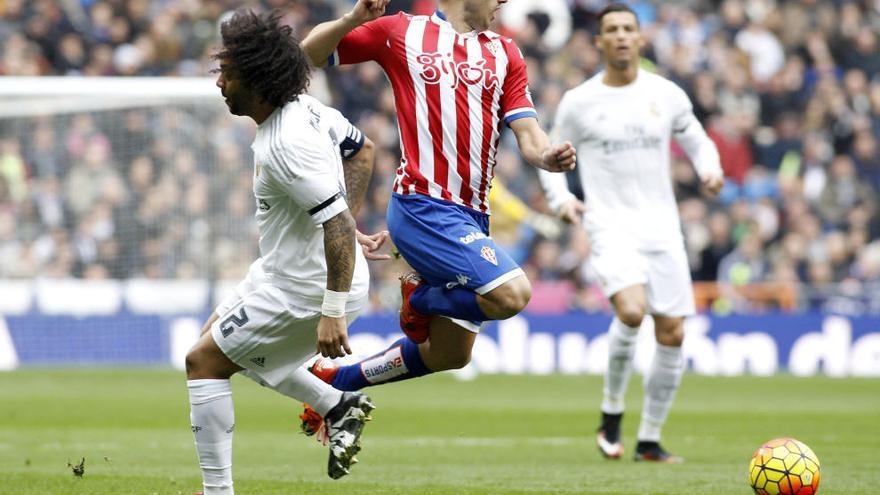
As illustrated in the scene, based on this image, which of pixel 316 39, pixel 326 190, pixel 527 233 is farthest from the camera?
pixel 527 233

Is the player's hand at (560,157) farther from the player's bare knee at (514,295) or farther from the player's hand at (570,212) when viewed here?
the player's hand at (570,212)

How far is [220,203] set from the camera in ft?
60.3

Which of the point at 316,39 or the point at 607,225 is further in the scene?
the point at 607,225

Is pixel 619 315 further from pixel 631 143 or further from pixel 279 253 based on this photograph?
pixel 279 253

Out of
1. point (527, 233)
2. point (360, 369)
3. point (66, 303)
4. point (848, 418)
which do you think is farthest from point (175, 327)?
point (360, 369)

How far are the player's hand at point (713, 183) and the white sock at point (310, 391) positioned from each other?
3.55 m

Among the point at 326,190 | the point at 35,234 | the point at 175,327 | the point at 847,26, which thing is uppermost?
the point at 326,190

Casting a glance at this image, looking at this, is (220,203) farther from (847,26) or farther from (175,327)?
(847,26)

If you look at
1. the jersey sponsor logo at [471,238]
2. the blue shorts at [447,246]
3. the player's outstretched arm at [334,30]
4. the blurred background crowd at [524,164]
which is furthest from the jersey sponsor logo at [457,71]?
the blurred background crowd at [524,164]

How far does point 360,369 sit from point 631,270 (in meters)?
2.51

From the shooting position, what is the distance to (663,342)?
9.51m

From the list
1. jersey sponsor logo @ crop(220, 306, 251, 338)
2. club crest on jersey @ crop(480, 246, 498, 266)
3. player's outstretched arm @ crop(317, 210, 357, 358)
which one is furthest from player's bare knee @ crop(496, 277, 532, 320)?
jersey sponsor logo @ crop(220, 306, 251, 338)

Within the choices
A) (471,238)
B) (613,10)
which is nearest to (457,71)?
(471,238)

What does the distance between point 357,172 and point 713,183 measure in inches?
132
